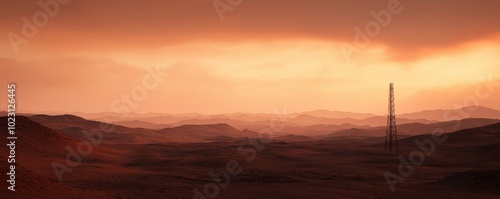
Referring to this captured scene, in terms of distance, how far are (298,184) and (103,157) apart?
25644 mm

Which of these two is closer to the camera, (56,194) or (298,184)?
(56,194)

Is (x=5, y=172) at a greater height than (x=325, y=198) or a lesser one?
greater

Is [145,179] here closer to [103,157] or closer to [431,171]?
[103,157]

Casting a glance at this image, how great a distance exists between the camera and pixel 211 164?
43594 mm

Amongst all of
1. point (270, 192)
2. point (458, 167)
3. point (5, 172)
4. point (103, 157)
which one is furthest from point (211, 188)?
point (458, 167)

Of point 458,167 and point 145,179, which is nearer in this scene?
point 145,179

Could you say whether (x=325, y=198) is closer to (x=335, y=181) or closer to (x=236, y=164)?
(x=335, y=181)

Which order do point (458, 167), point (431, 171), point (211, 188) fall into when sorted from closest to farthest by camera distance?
point (211, 188), point (431, 171), point (458, 167)

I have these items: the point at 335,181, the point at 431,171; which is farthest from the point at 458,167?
the point at 335,181

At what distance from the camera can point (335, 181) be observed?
33719 mm

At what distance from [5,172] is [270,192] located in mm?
16096

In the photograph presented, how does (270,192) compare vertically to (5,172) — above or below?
below

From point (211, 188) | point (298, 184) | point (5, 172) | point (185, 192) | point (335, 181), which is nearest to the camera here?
point (5, 172)

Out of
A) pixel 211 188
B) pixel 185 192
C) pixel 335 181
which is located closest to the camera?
pixel 185 192
